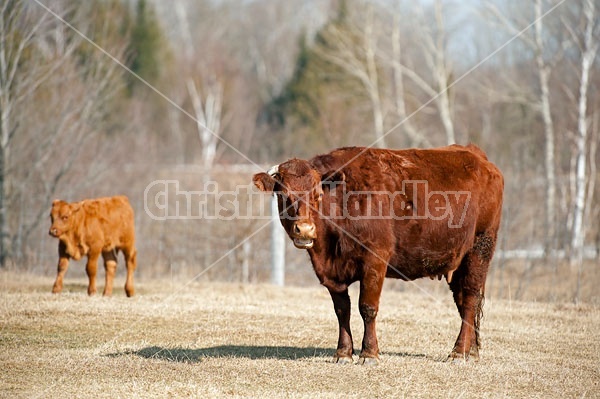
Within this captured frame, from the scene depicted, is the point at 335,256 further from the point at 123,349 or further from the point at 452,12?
the point at 452,12

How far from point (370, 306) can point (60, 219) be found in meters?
5.61

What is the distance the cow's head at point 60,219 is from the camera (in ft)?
37.8

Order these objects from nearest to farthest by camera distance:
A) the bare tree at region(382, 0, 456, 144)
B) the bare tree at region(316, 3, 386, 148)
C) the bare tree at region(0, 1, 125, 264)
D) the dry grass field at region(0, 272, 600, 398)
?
the dry grass field at region(0, 272, 600, 398) < the bare tree at region(0, 1, 125, 264) < the bare tree at region(382, 0, 456, 144) < the bare tree at region(316, 3, 386, 148)

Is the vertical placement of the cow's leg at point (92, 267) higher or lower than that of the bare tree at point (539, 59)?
lower

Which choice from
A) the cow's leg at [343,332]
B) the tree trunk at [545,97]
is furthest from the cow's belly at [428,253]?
the tree trunk at [545,97]

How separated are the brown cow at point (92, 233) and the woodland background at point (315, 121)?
363cm

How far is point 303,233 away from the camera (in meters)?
7.51

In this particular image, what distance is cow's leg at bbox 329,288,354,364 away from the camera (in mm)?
7992

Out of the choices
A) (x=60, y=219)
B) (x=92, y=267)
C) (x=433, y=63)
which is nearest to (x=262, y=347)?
(x=92, y=267)

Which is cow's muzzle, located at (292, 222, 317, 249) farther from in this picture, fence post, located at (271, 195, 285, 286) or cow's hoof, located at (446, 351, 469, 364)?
fence post, located at (271, 195, 285, 286)

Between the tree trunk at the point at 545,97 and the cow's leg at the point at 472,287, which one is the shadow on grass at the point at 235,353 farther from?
the tree trunk at the point at 545,97

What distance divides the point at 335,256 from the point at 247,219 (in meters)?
10.2

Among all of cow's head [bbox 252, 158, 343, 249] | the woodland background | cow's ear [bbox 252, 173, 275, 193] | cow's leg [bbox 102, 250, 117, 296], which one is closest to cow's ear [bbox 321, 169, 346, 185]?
cow's head [bbox 252, 158, 343, 249]

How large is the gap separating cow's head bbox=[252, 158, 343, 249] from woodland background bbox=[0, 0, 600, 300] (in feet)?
24.9
